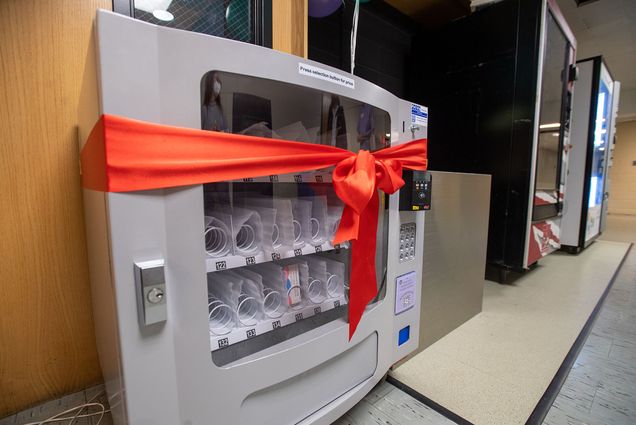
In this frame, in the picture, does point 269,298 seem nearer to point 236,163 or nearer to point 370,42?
point 236,163

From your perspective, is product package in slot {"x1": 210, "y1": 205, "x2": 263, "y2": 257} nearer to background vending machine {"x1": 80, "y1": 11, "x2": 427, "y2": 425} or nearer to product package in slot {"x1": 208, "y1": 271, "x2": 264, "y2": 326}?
background vending machine {"x1": 80, "y1": 11, "x2": 427, "y2": 425}

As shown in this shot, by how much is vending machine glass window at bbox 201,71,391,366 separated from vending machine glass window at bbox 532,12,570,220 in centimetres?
203

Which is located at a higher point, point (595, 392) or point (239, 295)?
point (239, 295)

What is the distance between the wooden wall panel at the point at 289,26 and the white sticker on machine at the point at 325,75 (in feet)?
1.96

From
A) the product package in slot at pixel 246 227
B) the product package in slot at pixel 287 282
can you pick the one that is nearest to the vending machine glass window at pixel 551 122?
the product package in slot at pixel 287 282

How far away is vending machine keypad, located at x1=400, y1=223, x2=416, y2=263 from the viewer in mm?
1104

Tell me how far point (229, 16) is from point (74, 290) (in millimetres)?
1204

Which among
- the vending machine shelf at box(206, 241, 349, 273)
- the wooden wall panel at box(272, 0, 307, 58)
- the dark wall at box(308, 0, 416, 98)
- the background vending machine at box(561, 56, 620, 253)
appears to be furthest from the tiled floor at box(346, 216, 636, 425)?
the background vending machine at box(561, 56, 620, 253)

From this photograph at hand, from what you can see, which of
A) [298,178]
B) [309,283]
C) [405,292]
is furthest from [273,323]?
[405,292]

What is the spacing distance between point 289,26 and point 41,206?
1195 millimetres

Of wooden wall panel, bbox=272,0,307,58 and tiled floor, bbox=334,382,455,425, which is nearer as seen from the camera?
tiled floor, bbox=334,382,455,425

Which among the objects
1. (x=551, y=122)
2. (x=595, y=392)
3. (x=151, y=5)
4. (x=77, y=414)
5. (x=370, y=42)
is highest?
(x=370, y=42)

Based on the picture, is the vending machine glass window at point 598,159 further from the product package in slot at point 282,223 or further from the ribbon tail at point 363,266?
the product package in slot at point 282,223

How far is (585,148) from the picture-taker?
3.47 metres
